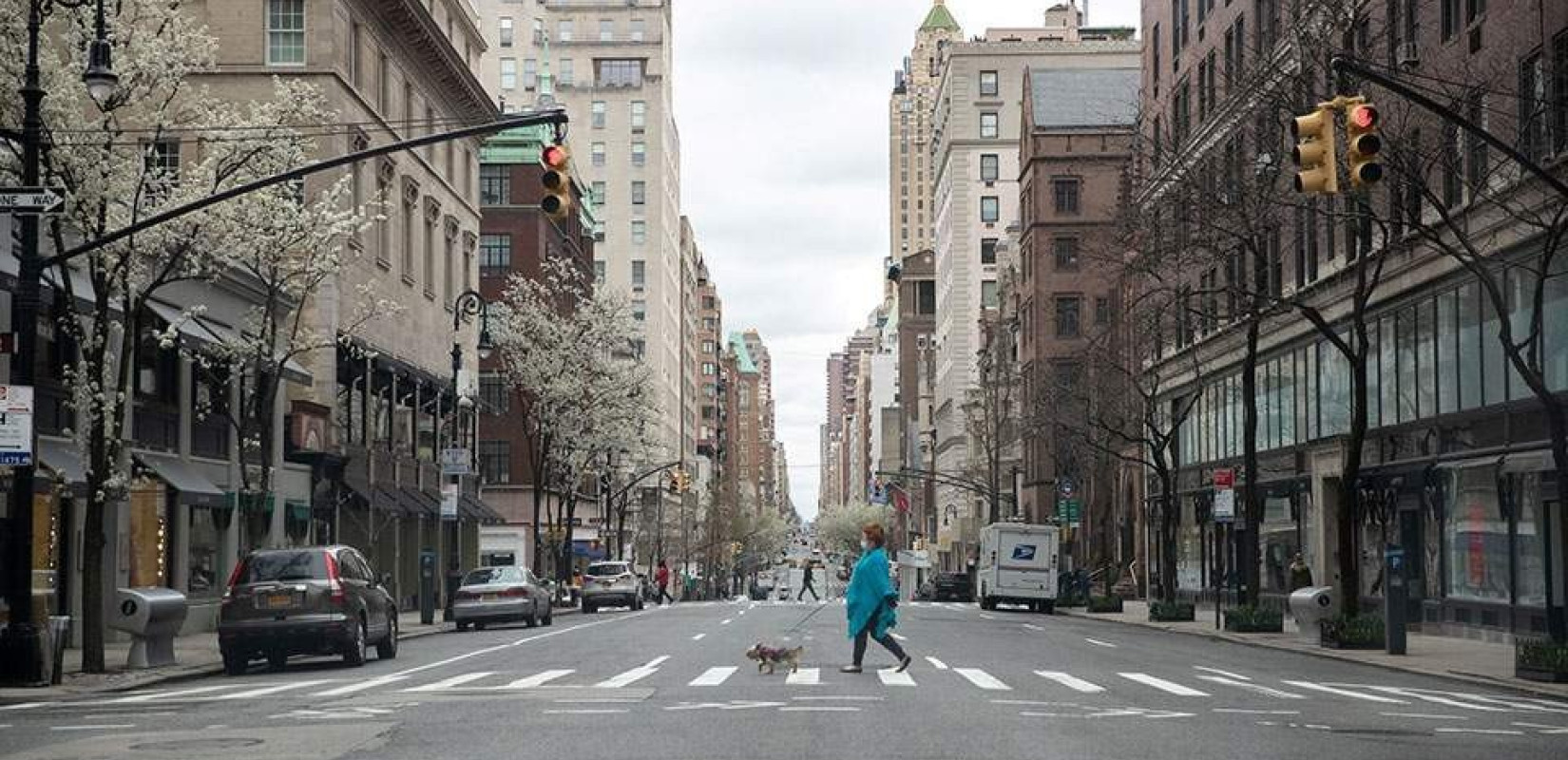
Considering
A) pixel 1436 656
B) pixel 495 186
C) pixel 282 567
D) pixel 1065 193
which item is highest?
pixel 495 186

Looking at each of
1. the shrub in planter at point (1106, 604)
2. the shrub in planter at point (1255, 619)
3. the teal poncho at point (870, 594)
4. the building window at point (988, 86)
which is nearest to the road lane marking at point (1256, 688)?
the teal poncho at point (870, 594)

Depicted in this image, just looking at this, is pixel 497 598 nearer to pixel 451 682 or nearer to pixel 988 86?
pixel 451 682

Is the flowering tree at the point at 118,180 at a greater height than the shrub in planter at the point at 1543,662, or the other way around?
the flowering tree at the point at 118,180

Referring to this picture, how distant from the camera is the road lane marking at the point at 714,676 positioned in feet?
68.4

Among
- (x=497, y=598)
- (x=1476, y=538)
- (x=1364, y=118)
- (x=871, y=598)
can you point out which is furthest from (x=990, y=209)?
(x=1364, y=118)

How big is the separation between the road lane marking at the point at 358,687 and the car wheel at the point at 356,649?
9.17 ft

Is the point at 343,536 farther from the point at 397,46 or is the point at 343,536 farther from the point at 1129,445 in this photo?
the point at 1129,445

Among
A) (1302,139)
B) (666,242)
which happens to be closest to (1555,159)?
(1302,139)

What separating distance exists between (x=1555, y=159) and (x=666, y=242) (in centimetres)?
12195

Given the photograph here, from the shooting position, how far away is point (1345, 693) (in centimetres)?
2145

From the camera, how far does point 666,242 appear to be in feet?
497

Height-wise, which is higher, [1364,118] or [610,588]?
[1364,118]

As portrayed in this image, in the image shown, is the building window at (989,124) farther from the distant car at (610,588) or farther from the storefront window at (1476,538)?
the storefront window at (1476,538)

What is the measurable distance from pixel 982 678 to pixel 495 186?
7581 centimetres
